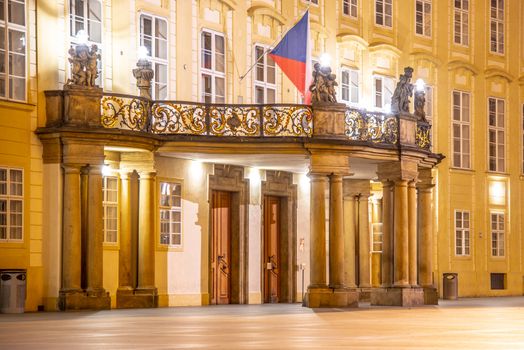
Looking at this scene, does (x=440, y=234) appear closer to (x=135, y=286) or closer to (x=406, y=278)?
(x=406, y=278)

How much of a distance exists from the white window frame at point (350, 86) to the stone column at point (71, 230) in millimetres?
12676

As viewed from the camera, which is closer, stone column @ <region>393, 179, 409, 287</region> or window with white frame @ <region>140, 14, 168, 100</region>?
window with white frame @ <region>140, 14, 168, 100</region>

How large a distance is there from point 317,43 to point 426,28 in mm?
6528

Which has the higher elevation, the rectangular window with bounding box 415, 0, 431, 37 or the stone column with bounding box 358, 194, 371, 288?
the rectangular window with bounding box 415, 0, 431, 37

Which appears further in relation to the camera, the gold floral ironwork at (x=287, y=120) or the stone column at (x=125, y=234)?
the gold floral ironwork at (x=287, y=120)

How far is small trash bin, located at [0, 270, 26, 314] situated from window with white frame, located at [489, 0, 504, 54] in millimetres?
23665

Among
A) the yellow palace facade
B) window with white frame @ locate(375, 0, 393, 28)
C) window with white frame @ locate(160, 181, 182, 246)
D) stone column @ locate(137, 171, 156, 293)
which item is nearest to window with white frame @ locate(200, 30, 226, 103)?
the yellow palace facade

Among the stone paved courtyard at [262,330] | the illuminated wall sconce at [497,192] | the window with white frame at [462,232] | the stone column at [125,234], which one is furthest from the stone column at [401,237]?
the illuminated wall sconce at [497,192]

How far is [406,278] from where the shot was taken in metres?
34.5

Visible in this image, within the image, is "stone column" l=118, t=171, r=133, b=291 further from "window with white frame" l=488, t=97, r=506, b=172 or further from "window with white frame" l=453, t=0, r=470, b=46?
"window with white frame" l=488, t=97, r=506, b=172

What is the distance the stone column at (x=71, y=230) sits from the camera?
28844mm

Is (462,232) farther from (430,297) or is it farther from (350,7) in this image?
(430,297)

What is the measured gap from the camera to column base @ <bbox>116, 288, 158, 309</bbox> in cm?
3130

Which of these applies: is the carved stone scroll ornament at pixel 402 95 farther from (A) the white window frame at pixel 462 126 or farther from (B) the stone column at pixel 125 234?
(A) the white window frame at pixel 462 126
